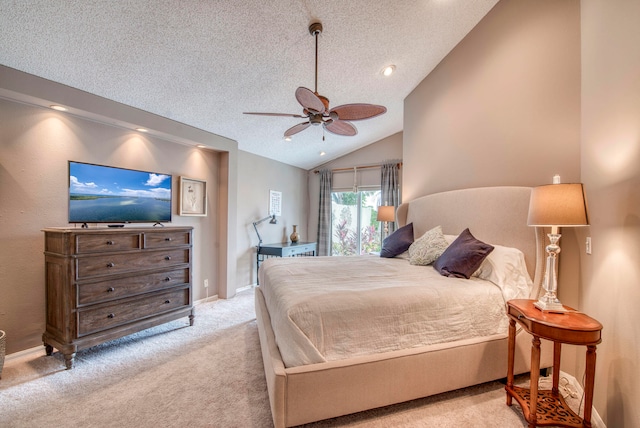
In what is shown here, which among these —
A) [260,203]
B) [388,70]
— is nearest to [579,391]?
[388,70]

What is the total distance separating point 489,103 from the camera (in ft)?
9.09

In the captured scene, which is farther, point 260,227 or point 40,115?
point 260,227

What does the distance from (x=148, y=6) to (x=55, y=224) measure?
7.32 feet

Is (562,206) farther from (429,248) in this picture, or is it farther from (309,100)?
(309,100)

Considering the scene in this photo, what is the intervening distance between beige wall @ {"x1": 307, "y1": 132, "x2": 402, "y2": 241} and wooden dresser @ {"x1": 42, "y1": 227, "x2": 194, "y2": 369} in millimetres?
3908

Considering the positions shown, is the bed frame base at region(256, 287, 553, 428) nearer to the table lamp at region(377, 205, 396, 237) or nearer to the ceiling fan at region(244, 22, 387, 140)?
the ceiling fan at region(244, 22, 387, 140)

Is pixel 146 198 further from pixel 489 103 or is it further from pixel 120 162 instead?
pixel 489 103

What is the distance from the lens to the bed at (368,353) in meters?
1.51

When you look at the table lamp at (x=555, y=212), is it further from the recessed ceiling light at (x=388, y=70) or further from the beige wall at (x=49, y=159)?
the beige wall at (x=49, y=159)

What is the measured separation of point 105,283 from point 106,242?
39 cm

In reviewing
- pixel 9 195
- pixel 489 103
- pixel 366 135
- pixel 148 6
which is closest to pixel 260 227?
pixel 366 135

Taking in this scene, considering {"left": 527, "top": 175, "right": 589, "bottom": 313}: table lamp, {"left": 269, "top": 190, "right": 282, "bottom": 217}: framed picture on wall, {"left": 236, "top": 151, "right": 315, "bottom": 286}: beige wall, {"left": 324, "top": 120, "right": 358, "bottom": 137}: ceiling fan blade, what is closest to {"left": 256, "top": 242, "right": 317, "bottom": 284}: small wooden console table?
{"left": 236, "top": 151, "right": 315, "bottom": 286}: beige wall

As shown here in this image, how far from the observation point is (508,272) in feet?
6.98

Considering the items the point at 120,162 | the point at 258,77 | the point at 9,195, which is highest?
the point at 258,77
